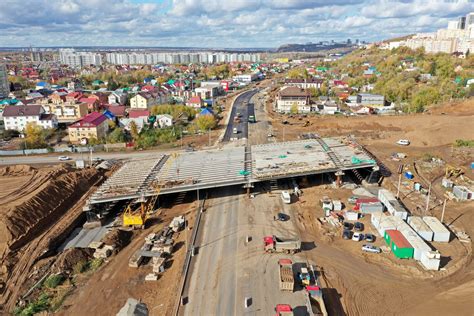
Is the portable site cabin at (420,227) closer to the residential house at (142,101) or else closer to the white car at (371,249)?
the white car at (371,249)

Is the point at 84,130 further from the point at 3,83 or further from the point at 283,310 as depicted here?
the point at 3,83

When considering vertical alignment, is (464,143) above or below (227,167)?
above

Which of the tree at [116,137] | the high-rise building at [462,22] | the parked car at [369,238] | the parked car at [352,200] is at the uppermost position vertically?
the high-rise building at [462,22]

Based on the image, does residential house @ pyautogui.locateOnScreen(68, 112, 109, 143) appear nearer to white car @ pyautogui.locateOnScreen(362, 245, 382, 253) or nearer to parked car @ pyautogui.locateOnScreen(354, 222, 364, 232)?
parked car @ pyautogui.locateOnScreen(354, 222, 364, 232)

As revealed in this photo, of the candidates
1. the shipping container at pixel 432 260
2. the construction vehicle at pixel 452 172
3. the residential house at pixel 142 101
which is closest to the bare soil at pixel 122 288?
the shipping container at pixel 432 260

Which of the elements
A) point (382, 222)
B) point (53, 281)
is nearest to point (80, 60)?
point (53, 281)

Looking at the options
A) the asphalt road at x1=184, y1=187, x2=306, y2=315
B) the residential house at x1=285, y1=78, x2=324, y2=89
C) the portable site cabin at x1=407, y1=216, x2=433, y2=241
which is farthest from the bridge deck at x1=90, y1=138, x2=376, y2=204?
the residential house at x1=285, y1=78, x2=324, y2=89
